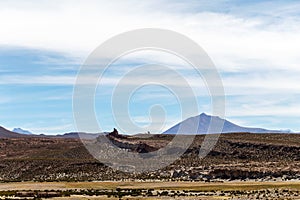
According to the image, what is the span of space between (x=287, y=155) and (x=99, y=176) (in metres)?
37.4

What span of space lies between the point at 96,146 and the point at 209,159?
109ft

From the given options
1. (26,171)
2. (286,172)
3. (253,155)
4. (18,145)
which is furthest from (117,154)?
(18,145)

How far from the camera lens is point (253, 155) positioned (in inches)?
4471

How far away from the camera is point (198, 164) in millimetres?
107250

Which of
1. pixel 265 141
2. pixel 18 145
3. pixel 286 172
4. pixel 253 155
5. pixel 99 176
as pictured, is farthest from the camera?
pixel 18 145

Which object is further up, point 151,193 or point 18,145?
point 18,145

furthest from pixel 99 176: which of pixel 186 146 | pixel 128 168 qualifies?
pixel 186 146

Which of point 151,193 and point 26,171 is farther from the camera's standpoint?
point 26,171

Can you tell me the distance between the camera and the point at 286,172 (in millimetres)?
91438

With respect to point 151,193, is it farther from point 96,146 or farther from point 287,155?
point 96,146

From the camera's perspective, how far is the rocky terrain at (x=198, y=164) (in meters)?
95.2

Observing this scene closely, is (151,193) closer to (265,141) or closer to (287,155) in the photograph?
(287,155)

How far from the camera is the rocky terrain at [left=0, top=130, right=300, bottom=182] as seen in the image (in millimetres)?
95188

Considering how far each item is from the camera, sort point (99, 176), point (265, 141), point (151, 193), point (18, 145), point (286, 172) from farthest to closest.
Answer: point (18, 145) < point (265, 141) < point (99, 176) < point (286, 172) < point (151, 193)
